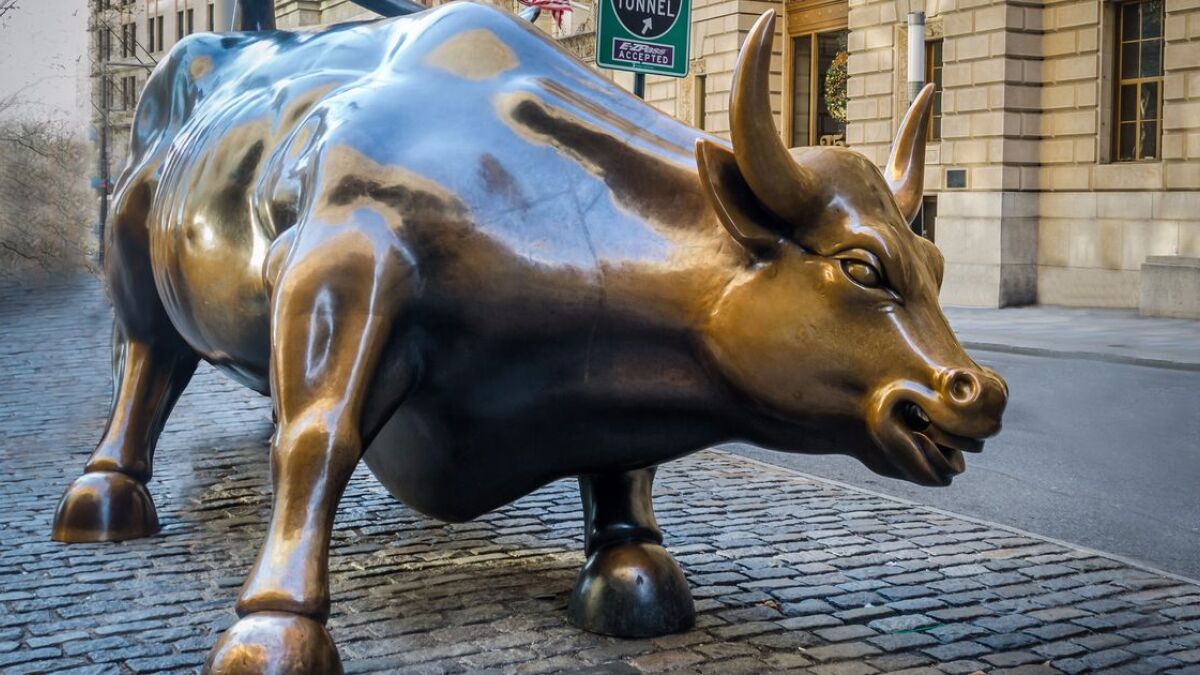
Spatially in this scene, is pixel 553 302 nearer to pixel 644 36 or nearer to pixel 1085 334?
A: pixel 644 36

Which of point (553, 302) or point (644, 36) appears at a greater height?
point (644, 36)

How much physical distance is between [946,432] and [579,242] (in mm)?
1052

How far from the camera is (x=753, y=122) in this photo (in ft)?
10.7

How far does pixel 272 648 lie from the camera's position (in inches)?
132

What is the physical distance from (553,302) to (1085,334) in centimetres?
1417

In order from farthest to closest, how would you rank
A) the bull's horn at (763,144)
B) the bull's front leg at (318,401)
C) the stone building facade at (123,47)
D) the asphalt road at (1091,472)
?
the stone building facade at (123,47), the asphalt road at (1091,472), the bull's front leg at (318,401), the bull's horn at (763,144)

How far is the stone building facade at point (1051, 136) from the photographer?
19688 mm

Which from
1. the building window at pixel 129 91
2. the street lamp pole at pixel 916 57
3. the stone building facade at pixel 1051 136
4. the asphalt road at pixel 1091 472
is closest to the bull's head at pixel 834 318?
the asphalt road at pixel 1091 472

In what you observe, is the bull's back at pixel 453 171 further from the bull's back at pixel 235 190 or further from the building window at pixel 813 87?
the building window at pixel 813 87

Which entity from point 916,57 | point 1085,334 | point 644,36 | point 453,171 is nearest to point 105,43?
point 916,57

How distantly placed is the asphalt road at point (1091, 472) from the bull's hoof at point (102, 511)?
3.59 m

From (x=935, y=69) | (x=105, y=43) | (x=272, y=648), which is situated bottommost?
(x=272, y=648)

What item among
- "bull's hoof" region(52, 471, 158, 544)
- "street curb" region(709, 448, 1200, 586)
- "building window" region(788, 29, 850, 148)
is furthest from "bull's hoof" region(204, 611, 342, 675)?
"building window" region(788, 29, 850, 148)

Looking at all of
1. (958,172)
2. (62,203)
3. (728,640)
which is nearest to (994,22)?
(958,172)
